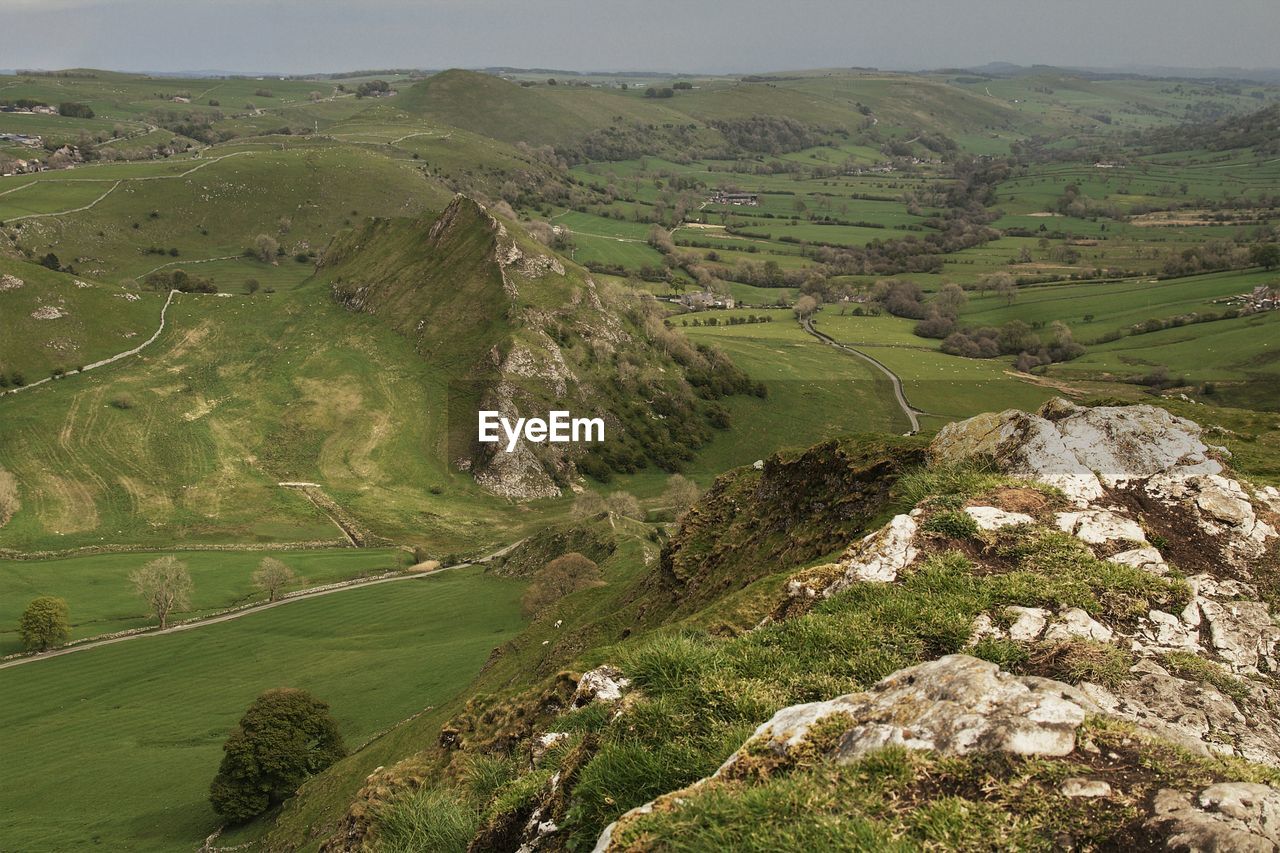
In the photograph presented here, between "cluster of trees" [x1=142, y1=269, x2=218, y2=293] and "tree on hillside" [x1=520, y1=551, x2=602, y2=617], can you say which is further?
"cluster of trees" [x1=142, y1=269, x2=218, y2=293]

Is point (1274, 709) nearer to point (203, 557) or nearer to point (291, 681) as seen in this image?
point (291, 681)

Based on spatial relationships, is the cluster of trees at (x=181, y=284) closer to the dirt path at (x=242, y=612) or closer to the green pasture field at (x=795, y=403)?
the dirt path at (x=242, y=612)

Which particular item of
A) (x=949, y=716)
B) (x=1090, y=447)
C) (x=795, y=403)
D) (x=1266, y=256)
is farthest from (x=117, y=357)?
(x=1266, y=256)

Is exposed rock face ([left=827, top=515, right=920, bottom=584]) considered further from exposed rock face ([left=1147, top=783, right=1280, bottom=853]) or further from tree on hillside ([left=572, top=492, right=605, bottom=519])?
tree on hillside ([left=572, top=492, right=605, bottom=519])

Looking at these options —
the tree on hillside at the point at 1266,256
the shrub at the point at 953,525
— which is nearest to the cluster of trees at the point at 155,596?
the shrub at the point at 953,525

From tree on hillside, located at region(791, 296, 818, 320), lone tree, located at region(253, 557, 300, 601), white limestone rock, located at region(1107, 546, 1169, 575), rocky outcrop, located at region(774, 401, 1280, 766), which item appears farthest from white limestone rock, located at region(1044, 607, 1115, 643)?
tree on hillside, located at region(791, 296, 818, 320)
